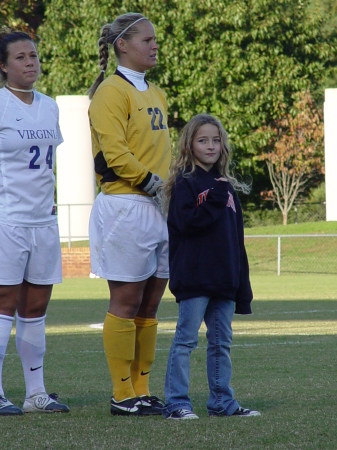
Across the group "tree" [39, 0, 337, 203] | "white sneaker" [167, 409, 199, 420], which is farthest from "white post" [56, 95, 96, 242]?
"white sneaker" [167, 409, 199, 420]

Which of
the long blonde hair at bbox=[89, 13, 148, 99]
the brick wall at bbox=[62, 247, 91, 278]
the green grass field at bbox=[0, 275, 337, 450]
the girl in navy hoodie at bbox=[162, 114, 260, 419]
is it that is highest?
the long blonde hair at bbox=[89, 13, 148, 99]

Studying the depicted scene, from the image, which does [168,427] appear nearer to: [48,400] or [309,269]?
[48,400]

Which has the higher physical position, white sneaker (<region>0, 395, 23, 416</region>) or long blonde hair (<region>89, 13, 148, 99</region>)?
long blonde hair (<region>89, 13, 148, 99</region>)

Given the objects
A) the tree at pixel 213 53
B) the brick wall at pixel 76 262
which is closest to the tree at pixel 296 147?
the tree at pixel 213 53

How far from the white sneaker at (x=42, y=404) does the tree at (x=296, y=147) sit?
27168mm

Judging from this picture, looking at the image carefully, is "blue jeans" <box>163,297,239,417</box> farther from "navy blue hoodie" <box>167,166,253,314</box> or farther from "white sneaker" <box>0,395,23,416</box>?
"white sneaker" <box>0,395,23,416</box>

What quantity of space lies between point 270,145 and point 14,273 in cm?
2853

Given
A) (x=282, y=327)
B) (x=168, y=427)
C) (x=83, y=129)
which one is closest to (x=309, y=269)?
(x=83, y=129)

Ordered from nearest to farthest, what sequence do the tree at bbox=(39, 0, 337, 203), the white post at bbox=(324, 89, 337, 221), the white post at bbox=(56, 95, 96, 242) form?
the white post at bbox=(56, 95, 96, 242) < the white post at bbox=(324, 89, 337, 221) < the tree at bbox=(39, 0, 337, 203)

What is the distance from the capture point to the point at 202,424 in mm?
4383

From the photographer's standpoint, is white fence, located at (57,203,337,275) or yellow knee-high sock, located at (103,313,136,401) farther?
white fence, located at (57,203,337,275)

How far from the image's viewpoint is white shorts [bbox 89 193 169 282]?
4.86m

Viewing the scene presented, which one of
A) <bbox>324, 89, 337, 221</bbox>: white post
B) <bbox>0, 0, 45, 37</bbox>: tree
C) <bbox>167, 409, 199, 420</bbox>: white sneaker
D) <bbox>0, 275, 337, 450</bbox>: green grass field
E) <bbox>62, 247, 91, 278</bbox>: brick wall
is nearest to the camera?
<bbox>0, 275, 337, 450</bbox>: green grass field

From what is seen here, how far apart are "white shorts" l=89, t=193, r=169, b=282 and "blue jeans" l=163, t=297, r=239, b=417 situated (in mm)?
368
